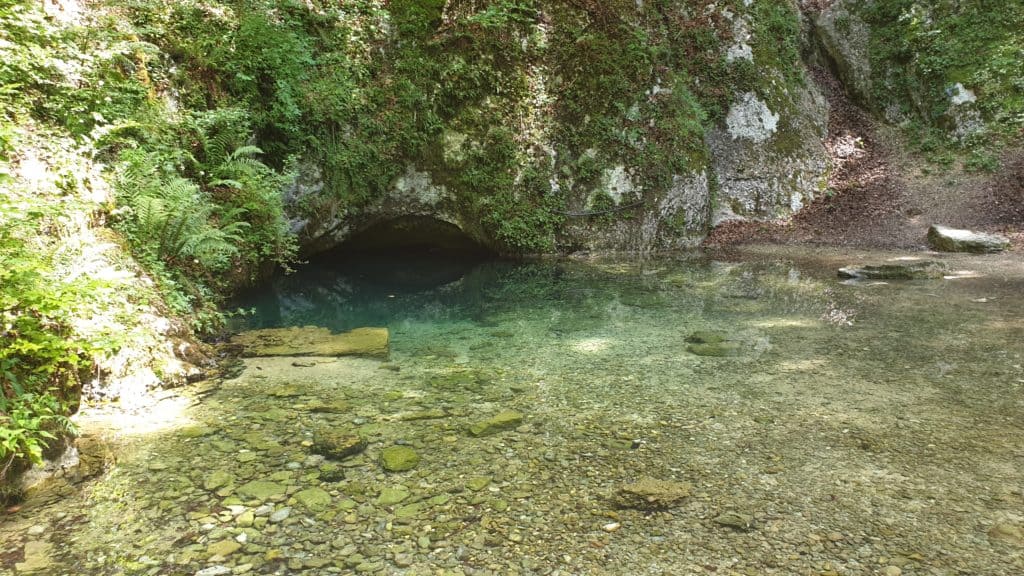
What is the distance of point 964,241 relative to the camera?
1245 cm

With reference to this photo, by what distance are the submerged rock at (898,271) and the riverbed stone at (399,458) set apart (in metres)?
9.46

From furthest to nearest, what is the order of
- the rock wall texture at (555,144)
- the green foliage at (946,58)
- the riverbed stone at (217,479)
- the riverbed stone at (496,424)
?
the green foliage at (946,58) < the rock wall texture at (555,144) < the riverbed stone at (496,424) < the riverbed stone at (217,479)

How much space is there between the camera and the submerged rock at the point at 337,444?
160 inches

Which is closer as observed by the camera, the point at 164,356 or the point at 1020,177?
the point at 164,356

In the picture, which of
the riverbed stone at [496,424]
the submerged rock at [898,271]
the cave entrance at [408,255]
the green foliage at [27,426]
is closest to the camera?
the green foliage at [27,426]

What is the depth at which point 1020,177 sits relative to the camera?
14.4 meters

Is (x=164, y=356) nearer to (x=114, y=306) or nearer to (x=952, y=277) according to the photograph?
(x=114, y=306)

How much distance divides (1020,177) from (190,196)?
1871cm

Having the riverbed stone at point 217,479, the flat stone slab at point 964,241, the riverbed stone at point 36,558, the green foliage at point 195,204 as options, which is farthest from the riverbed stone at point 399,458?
the flat stone slab at point 964,241

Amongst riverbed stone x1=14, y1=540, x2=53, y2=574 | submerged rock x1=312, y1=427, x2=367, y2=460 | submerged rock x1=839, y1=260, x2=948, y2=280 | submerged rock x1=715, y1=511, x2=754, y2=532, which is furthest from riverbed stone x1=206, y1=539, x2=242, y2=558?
submerged rock x1=839, y1=260, x2=948, y2=280

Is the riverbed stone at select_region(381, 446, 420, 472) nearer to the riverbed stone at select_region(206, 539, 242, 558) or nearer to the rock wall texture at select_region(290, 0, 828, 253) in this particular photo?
the riverbed stone at select_region(206, 539, 242, 558)

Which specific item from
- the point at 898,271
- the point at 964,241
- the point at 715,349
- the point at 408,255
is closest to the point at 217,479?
the point at 715,349

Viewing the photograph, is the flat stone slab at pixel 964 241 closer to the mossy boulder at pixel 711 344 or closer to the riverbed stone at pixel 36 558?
the mossy boulder at pixel 711 344

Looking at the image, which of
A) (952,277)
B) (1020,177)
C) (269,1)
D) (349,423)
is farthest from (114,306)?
(1020,177)
